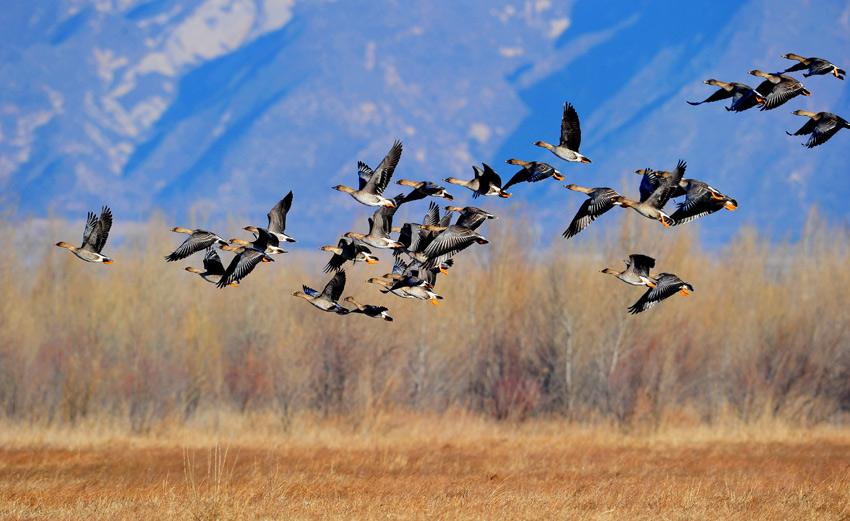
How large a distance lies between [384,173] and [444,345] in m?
31.0

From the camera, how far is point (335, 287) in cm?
2511

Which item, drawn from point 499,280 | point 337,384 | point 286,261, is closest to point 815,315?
point 499,280

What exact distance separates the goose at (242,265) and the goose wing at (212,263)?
1.28 m

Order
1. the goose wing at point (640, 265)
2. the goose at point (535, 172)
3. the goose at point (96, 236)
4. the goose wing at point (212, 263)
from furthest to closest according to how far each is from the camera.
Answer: the goose wing at point (212, 263) → the goose at point (96, 236) → the goose at point (535, 172) → the goose wing at point (640, 265)

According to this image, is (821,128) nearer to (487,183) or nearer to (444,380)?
(487,183)

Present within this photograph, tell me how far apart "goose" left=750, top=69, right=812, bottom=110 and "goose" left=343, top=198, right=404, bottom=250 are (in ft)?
20.2

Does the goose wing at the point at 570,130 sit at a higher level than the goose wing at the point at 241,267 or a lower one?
higher

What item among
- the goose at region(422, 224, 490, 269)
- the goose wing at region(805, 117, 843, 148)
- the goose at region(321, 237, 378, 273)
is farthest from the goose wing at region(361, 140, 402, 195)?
the goose wing at region(805, 117, 843, 148)

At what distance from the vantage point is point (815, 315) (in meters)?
54.2

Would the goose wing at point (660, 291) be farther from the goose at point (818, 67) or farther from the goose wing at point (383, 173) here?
the goose wing at point (383, 173)

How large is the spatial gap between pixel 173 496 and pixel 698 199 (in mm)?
10126

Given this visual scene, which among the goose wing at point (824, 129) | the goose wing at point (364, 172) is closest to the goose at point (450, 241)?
the goose wing at point (364, 172)

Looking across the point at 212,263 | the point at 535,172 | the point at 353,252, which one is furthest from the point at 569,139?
the point at 212,263

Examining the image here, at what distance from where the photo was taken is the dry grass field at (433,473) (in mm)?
23547
